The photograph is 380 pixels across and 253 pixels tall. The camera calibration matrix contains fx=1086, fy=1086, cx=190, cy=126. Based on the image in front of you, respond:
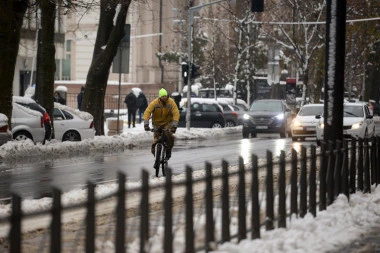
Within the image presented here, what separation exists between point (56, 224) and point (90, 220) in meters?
0.55

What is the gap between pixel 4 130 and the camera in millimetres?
25781

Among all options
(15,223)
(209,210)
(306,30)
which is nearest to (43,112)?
(209,210)

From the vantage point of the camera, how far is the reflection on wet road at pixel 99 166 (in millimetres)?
19388

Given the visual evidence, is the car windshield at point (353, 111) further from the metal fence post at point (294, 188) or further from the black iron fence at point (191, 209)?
the metal fence post at point (294, 188)

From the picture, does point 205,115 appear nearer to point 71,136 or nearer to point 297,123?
point 297,123

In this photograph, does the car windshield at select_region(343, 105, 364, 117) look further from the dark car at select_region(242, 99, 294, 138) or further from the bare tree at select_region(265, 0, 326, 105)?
the bare tree at select_region(265, 0, 326, 105)

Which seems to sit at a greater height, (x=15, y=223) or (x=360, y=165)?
(x=15, y=223)

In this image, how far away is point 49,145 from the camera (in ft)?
96.1

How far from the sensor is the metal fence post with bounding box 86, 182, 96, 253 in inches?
279

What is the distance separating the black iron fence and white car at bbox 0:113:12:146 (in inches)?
478

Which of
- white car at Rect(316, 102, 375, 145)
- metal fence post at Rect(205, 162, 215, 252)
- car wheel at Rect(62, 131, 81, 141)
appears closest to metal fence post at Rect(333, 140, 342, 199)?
metal fence post at Rect(205, 162, 215, 252)

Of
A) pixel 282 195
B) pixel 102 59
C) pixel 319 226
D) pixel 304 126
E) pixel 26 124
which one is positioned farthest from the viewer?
pixel 304 126

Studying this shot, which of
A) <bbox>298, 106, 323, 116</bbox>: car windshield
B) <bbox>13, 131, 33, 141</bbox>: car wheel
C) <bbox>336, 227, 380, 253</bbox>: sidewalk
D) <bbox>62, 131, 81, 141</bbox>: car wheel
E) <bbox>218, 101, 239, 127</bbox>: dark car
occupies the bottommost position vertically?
<bbox>218, 101, 239, 127</bbox>: dark car

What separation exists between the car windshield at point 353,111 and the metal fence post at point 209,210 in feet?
93.1
